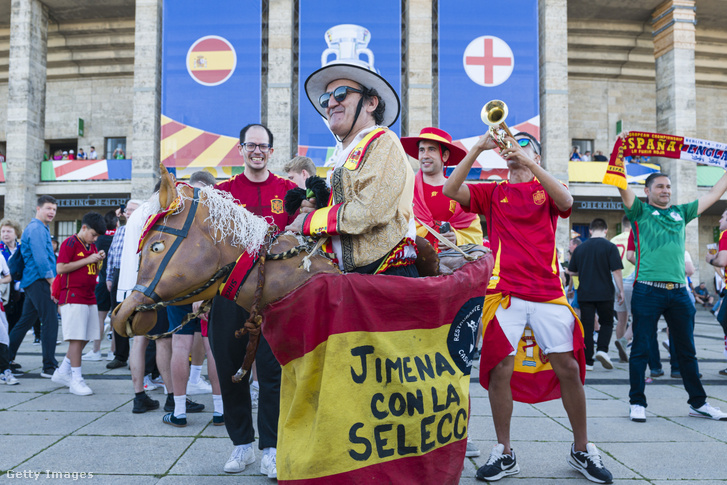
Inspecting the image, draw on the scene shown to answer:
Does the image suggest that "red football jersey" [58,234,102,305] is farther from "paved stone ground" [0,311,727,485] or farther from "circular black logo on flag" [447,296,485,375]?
"circular black logo on flag" [447,296,485,375]

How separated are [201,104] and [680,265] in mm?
17529

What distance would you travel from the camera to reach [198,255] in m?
2.00

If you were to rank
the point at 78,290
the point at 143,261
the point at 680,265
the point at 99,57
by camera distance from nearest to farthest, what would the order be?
1. the point at 143,261
2. the point at 680,265
3. the point at 78,290
4. the point at 99,57

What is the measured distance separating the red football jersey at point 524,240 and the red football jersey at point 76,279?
449 centimetres

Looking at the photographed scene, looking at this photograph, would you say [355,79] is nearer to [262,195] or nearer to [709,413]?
[262,195]

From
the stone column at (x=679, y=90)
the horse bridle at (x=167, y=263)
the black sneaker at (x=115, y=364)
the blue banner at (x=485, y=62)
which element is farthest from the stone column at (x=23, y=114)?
the stone column at (x=679, y=90)

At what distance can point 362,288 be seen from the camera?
1.98m

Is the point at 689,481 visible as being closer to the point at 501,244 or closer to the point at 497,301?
the point at 497,301

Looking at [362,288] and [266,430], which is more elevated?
[362,288]

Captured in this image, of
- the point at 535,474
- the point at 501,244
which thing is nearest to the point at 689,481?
the point at 535,474

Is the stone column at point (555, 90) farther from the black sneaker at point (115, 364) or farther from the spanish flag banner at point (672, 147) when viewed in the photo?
the black sneaker at point (115, 364)

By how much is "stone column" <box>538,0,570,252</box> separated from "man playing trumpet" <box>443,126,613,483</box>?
57.1ft

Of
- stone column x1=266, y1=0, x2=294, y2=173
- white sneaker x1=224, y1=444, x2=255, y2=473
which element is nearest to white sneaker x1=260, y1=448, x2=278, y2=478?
white sneaker x1=224, y1=444, x2=255, y2=473

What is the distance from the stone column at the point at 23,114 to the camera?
20.7 metres
